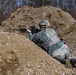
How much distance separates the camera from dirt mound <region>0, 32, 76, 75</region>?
22.9 ft

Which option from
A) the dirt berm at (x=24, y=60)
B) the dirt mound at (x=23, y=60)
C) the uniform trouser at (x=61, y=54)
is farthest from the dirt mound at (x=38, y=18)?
the dirt mound at (x=23, y=60)

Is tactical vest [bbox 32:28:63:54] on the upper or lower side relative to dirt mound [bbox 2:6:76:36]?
upper

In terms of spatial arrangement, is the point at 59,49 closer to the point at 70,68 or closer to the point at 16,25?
the point at 70,68

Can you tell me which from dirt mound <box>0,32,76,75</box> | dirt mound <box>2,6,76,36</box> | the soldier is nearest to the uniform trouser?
the soldier

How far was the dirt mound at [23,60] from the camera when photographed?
22.9 ft

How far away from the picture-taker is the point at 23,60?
728 centimetres

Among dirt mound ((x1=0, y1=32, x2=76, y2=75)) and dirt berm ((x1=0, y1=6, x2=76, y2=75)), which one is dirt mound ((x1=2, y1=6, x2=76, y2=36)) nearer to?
dirt berm ((x1=0, y1=6, x2=76, y2=75))

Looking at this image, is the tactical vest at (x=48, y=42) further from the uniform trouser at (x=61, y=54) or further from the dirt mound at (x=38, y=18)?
the dirt mound at (x=38, y=18)

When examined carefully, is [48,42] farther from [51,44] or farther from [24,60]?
[24,60]

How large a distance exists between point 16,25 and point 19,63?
12844 mm

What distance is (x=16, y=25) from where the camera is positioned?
1989 cm

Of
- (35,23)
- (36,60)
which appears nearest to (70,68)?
(36,60)

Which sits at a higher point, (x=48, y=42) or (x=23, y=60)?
(x=23, y=60)

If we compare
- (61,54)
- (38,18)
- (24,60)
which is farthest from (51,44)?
(38,18)
